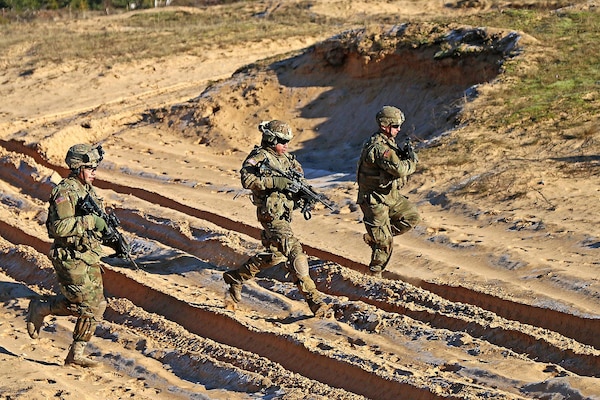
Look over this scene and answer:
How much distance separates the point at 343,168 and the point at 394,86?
2.59m

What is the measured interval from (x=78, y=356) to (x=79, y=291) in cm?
59

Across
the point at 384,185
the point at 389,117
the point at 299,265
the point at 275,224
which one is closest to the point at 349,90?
the point at 384,185

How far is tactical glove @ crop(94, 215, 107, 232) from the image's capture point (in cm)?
870

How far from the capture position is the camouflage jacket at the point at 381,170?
10195 mm

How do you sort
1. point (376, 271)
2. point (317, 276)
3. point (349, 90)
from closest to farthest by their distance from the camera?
1. point (376, 271)
2. point (317, 276)
3. point (349, 90)

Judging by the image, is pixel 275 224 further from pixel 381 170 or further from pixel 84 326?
pixel 84 326

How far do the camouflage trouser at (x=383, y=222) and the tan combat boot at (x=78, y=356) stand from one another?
311cm

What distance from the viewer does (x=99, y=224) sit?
8734 mm

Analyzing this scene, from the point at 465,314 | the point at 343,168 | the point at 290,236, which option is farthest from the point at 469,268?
the point at 343,168

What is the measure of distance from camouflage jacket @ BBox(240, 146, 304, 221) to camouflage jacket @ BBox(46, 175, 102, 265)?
151cm

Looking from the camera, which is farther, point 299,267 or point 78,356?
point 299,267

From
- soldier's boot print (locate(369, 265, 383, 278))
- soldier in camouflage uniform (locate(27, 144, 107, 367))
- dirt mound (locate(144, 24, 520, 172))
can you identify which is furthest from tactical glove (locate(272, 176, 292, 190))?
dirt mound (locate(144, 24, 520, 172))

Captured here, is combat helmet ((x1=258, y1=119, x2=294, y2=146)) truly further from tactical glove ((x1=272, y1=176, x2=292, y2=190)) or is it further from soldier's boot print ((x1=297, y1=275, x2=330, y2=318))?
soldier's boot print ((x1=297, y1=275, x2=330, y2=318))

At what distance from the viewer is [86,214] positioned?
8.66m
